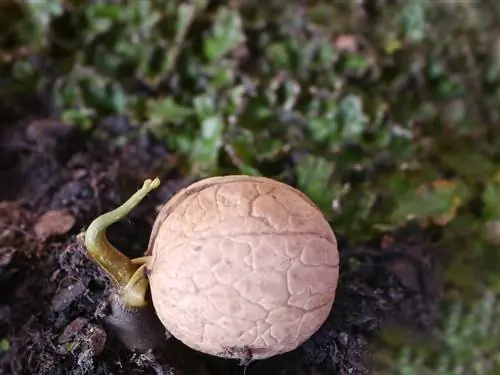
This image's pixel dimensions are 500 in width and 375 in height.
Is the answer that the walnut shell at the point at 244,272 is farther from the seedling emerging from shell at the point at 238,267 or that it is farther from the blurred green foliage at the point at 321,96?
the blurred green foliage at the point at 321,96

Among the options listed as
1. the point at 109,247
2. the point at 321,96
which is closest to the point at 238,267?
the point at 109,247

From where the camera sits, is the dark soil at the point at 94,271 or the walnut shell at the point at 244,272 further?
the dark soil at the point at 94,271

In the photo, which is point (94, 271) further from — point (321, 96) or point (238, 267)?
point (321, 96)

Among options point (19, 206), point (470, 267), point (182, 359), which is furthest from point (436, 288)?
point (19, 206)

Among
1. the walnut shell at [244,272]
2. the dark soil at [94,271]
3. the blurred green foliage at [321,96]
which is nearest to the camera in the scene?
the walnut shell at [244,272]

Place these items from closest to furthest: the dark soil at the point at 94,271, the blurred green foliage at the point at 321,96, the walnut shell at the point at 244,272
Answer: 1. the walnut shell at the point at 244,272
2. the dark soil at the point at 94,271
3. the blurred green foliage at the point at 321,96

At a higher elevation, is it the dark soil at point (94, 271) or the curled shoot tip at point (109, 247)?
the curled shoot tip at point (109, 247)

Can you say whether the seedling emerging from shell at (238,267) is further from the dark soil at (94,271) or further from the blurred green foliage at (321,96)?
the blurred green foliage at (321,96)

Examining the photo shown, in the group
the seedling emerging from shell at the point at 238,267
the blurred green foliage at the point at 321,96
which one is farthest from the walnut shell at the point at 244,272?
the blurred green foliage at the point at 321,96
